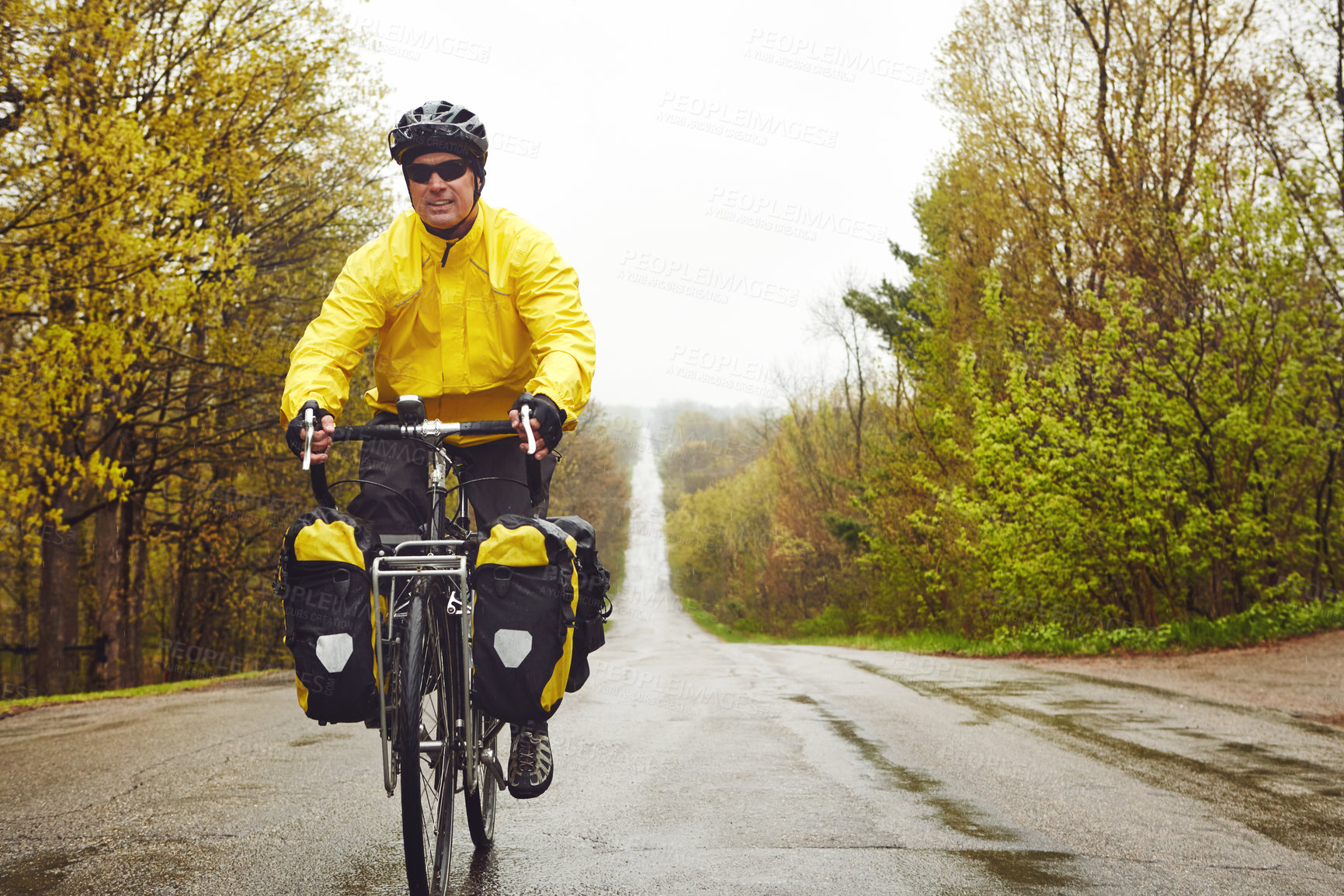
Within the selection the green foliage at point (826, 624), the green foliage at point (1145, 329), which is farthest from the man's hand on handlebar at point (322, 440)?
the green foliage at point (826, 624)

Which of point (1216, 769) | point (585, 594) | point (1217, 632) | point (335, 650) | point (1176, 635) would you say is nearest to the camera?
point (335, 650)

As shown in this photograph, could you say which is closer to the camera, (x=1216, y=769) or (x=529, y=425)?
(x=529, y=425)

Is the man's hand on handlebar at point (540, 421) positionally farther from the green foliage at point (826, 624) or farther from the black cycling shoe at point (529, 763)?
the green foliage at point (826, 624)

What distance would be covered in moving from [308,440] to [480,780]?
4.94ft

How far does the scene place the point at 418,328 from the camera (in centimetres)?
396

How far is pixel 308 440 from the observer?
338 cm

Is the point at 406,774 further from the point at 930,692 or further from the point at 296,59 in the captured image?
the point at 296,59

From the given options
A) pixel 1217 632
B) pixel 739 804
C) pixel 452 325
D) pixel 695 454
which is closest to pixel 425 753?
pixel 452 325

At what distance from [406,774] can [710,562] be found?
68.5 m

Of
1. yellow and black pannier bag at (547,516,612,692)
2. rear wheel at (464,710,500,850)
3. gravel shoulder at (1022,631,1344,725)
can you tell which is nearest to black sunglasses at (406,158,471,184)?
yellow and black pannier bag at (547,516,612,692)

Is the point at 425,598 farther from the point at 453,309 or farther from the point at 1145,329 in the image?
the point at 1145,329

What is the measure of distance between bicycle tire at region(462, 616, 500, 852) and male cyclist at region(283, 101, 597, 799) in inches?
5.4

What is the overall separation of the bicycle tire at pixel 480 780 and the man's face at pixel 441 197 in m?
1.41

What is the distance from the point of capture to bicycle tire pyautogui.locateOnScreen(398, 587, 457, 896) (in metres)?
3.14
